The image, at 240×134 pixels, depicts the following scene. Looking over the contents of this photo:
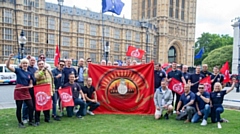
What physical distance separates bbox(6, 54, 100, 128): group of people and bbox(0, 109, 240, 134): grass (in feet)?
1.09

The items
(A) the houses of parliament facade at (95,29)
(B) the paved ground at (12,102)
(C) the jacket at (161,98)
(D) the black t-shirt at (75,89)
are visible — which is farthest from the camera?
(A) the houses of parliament facade at (95,29)

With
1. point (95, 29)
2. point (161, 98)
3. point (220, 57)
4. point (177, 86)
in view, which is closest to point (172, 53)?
point (220, 57)

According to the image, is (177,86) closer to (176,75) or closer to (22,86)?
(176,75)

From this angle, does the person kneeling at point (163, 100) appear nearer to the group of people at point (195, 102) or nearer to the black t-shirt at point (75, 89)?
the group of people at point (195, 102)

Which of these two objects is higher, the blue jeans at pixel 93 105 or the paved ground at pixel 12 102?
the blue jeans at pixel 93 105

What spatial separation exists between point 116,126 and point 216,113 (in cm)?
311

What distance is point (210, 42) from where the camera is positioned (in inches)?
3563

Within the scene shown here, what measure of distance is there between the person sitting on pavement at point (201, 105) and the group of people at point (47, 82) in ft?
11.0

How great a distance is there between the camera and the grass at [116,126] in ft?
22.7

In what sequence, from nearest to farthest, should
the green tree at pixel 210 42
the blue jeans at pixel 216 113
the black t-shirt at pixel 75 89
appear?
the blue jeans at pixel 216 113 → the black t-shirt at pixel 75 89 → the green tree at pixel 210 42

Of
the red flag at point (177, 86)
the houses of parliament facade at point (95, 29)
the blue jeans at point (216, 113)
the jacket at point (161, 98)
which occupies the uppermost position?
the houses of parliament facade at point (95, 29)

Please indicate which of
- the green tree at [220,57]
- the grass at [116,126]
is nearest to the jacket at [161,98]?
the grass at [116,126]

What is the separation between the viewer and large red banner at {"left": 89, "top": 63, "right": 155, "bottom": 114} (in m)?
9.52

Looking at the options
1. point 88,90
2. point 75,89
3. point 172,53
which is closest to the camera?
point 75,89
